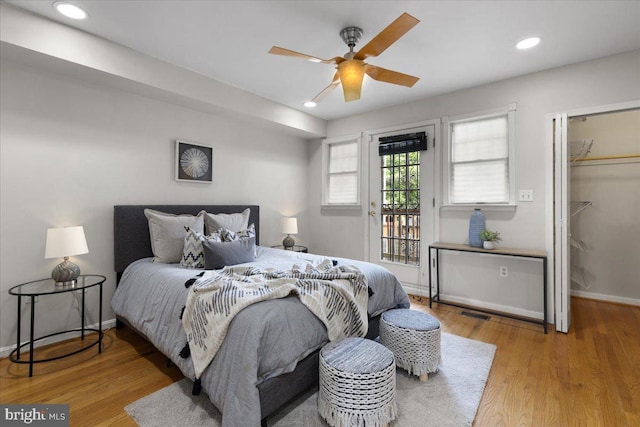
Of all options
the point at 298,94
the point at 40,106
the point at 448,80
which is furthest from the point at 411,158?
the point at 40,106

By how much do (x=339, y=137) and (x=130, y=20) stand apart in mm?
3027

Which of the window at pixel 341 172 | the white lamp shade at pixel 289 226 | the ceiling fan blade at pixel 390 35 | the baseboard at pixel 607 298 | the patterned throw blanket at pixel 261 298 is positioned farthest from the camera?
the window at pixel 341 172

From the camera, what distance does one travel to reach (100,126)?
2.88 meters

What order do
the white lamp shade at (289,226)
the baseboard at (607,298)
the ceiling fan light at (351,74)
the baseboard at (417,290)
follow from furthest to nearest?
the white lamp shade at (289,226), the baseboard at (417,290), the baseboard at (607,298), the ceiling fan light at (351,74)

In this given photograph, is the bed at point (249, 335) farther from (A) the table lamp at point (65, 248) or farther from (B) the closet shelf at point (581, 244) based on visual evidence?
(B) the closet shelf at point (581, 244)

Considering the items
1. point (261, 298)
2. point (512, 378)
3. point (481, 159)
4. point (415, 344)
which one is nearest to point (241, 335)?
point (261, 298)

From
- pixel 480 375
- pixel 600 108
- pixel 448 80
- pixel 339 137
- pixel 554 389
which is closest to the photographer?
pixel 554 389

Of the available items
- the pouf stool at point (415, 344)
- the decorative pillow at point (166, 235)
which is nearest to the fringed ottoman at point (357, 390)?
the pouf stool at point (415, 344)

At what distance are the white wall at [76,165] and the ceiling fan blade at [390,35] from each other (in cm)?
231

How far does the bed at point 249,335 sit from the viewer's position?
1.47 metres

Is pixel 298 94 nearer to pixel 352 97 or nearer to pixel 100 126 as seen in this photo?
pixel 352 97

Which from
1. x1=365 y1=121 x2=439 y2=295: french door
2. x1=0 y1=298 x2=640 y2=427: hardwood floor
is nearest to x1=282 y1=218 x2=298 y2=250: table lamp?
x1=365 y1=121 x2=439 y2=295: french door

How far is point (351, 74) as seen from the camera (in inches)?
91.7

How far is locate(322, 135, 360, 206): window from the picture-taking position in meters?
4.63
